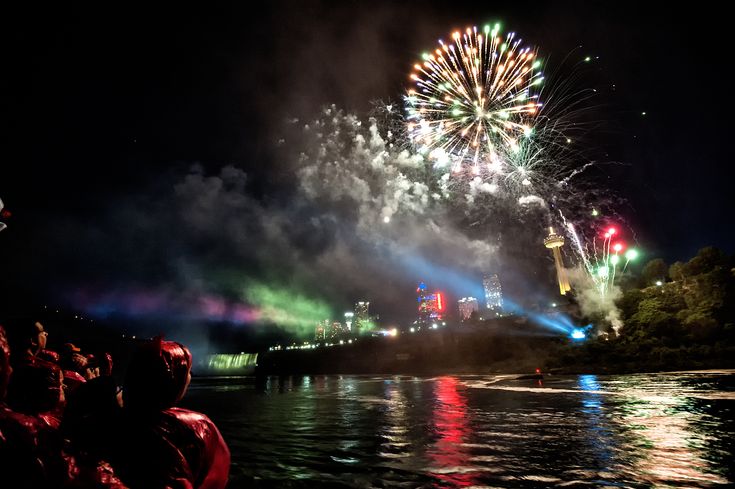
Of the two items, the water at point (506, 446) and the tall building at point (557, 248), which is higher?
the tall building at point (557, 248)

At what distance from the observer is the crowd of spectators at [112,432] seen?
213cm

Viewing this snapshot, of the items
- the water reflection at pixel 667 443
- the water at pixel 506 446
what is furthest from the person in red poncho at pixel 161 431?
the water reflection at pixel 667 443

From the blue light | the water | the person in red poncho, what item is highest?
the person in red poncho

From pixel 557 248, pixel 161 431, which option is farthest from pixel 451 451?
pixel 557 248

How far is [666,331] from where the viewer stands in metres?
36.6

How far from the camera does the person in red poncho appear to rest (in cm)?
242

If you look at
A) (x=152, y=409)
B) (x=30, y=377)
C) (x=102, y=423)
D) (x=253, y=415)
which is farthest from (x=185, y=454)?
(x=253, y=415)

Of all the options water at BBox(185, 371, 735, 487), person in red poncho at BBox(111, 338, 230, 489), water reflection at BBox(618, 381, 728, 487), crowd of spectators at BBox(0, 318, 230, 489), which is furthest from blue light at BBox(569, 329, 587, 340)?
crowd of spectators at BBox(0, 318, 230, 489)

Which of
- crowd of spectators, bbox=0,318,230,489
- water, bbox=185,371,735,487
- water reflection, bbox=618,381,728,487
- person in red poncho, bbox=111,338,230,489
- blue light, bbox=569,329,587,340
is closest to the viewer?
crowd of spectators, bbox=0,318,230,489

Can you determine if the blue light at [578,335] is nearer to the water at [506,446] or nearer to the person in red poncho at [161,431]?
the water at [506,446]

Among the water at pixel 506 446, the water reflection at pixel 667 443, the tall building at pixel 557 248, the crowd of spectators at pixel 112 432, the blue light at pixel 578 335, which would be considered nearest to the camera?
A: the crowd of spectators at pixel 112 432

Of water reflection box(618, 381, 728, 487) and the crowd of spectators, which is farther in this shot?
water reflection box(618, 381, 728, 487)

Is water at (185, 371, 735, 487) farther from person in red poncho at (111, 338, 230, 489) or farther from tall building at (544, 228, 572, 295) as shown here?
tall building at (544, 228, 572, 295)

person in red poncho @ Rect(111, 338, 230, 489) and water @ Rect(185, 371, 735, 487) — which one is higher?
person in red poncho @ Rect(111, 338, 230, 489)
